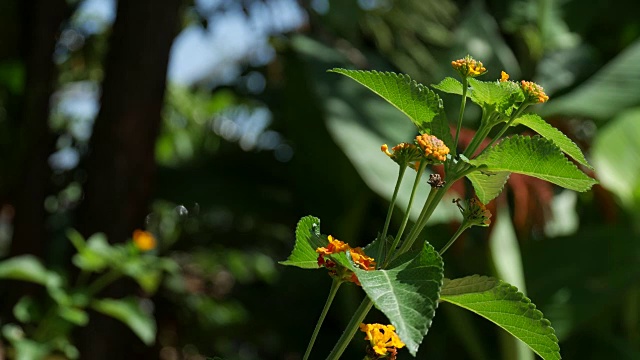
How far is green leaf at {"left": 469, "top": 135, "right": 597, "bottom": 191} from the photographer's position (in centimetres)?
51

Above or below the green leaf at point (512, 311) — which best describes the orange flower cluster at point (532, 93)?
above

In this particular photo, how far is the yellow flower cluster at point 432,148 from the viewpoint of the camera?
0.48 meters

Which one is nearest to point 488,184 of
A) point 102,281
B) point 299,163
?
point 102,281

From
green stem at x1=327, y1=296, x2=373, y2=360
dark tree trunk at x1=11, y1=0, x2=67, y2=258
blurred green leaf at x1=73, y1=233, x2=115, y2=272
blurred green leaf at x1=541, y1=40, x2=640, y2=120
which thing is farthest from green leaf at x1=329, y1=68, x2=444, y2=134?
blurred green leaf at x1=541, y1=40, x2=640, y2=120

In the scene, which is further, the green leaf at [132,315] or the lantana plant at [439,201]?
the green leaf at [132,315]

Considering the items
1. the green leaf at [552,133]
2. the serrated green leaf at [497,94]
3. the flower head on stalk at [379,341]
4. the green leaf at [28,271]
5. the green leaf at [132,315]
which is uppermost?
the serrated green leaf at [497,94]

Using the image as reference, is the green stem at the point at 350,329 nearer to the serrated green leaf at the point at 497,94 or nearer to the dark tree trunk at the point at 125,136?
the serrated green leaf at the point at 497,94

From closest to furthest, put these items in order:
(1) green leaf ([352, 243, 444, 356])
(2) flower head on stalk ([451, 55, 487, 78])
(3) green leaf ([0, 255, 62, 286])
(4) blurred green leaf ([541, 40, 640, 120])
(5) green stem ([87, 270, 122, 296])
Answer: (1) green leaf ([352, 243, 444, 356]) → (2) flower head on stalk ([451, 55, 487, 78]) → (3) green leaf ([0, 255, 62, 286]) → (5) green stem ([87, 270, 122, 296]) → (4) blurred green leaf ([541, 40, 640, 120])

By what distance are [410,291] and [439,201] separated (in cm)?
9

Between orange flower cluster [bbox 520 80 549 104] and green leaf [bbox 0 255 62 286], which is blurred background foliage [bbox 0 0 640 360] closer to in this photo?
green leaf [bbox 0 255 62 286]

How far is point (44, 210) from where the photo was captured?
1.81 metres

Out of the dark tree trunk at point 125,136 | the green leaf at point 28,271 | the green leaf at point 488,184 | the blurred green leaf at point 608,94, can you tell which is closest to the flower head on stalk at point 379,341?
the green leaf at point 488,184

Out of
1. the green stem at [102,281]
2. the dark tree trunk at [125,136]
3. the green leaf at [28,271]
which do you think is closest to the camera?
the green leaf at [28,271]

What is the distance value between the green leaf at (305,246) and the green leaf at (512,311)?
8cm
